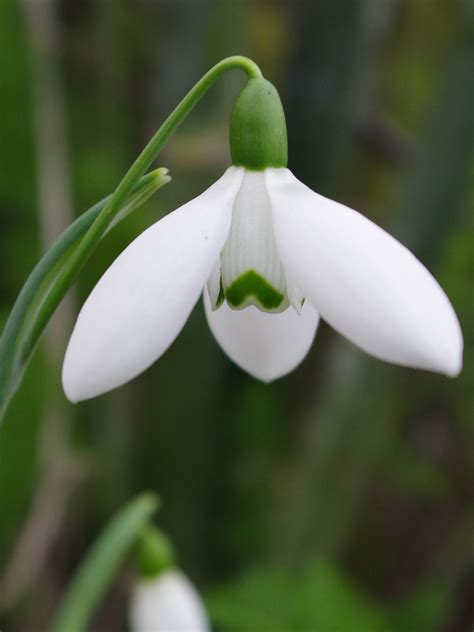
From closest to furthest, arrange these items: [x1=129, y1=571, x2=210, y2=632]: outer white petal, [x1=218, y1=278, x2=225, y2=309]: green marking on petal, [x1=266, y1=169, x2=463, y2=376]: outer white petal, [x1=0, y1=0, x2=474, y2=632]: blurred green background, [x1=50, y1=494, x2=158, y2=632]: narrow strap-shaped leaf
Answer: [x1=266, y1=169, x2=463, y2=376]: outer white petal → [x1=218, y1=278, x2=225, y2=309]: green marking on petal → [x1=50, y1=494, x2=158, y2=632]: narrow strap-shaped leaf → [x1=129, y1=571, x2=210, y2=632]: outer white petal → [x1=0, y1=0, x2=474, y2=632]: blurred green background

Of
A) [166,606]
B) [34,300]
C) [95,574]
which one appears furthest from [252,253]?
[166,606]

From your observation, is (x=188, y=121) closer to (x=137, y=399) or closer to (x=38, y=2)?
(x=38, y=2)

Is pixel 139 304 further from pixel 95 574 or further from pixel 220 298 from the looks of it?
pixel 95 574

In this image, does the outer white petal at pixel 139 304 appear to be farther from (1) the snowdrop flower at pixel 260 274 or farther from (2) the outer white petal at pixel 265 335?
(2) the outer white petal at pixel 265 335

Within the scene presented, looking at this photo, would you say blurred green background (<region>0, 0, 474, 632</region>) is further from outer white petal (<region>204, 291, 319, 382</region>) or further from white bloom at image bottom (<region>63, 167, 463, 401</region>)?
white bloom at image bottom (<region>63, 167, 463, 401</region>)

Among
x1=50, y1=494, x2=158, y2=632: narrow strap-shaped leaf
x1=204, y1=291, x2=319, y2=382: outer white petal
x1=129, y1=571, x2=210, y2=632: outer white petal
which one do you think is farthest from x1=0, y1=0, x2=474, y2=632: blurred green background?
x1=204, y1=291, x2=319, y2=382: outer white petal

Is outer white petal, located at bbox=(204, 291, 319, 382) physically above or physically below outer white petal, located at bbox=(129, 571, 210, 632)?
above

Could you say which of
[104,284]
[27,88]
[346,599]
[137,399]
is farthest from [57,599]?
[104,284]
